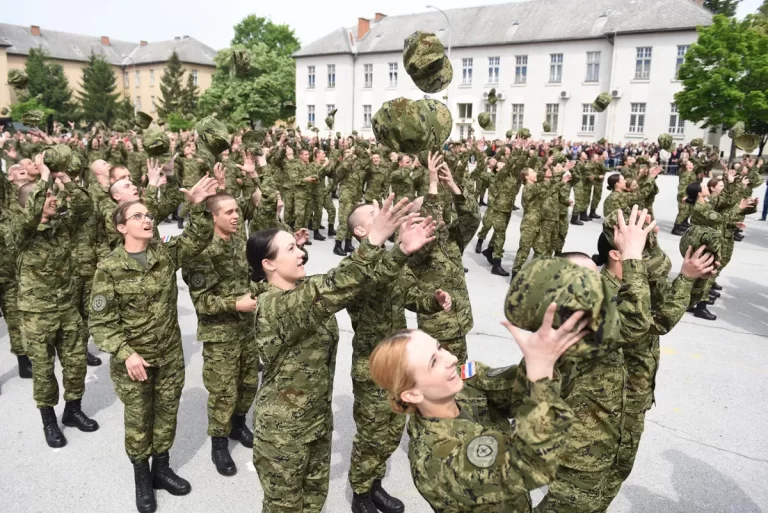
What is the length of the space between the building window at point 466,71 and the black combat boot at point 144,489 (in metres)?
Result: 39.4

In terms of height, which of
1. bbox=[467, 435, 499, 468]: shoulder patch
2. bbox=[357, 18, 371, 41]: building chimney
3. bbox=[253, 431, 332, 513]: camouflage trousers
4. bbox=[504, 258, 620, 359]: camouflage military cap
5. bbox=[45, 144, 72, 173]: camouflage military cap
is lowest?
bbox=[253, 431, 332, 513]: camouflage trousers

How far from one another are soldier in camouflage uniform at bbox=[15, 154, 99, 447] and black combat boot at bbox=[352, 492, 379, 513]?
8.38 ft

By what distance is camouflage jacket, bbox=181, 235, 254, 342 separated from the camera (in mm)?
3965

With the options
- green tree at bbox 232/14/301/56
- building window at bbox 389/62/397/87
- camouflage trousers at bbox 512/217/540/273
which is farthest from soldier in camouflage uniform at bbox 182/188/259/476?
green tree at bbox 232/14/301/56

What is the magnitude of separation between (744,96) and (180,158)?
23789 mm

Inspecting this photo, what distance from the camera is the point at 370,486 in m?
3.64

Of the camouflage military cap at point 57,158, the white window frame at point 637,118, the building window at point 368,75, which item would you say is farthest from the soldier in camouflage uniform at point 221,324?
the building window at point 368,75

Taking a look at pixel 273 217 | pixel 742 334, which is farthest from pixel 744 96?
pixel 273 217

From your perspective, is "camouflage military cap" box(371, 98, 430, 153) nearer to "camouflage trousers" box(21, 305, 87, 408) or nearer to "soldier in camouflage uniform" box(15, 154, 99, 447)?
"soldier in camouflage uniform" box(15, 154, 99, 447)

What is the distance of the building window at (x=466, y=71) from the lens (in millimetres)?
39406

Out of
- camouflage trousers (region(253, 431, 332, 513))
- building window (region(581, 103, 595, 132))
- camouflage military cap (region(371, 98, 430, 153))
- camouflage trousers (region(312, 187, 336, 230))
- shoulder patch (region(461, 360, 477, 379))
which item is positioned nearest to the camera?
shoulder patch (region(461, 360, 477, 379))

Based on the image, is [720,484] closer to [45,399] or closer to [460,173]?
[45,399]

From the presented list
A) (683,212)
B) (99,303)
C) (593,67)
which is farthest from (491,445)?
(593,67)

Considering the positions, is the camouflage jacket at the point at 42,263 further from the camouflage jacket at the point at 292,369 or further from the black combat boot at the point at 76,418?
the camouflage jacket at the point at 292,369
